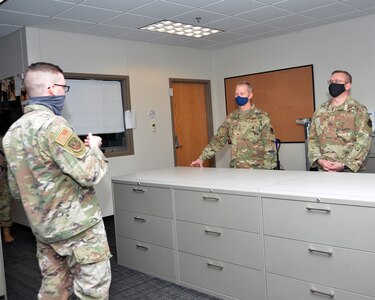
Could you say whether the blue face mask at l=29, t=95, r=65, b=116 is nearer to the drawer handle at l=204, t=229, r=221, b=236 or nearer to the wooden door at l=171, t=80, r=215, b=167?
the drawer handle at l=204, t=229, r=221, b=236

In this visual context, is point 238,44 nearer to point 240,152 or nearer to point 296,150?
point 296,150

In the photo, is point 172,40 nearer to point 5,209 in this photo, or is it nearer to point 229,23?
point 229,23

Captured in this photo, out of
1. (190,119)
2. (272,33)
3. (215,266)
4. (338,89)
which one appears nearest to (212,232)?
(215,266)

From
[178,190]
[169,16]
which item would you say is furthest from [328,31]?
[178,190]

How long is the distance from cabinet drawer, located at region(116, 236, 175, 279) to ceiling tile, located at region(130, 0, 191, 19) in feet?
7.60

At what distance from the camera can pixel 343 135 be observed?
303cm

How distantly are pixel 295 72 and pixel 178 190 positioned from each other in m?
3.35

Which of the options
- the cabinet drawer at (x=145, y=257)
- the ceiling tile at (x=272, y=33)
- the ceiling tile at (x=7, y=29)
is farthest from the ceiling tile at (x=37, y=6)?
the ceiling tile at (x=272, y=33)

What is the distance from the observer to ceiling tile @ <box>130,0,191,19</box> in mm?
3863

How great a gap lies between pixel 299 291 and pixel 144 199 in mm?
1386

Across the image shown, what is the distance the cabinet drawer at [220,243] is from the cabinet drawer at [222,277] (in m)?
0.05

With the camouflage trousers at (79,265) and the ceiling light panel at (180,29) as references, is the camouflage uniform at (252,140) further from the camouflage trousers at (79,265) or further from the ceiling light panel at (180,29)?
the camouflage trousers at (79,265)

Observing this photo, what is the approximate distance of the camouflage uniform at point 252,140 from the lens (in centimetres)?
348

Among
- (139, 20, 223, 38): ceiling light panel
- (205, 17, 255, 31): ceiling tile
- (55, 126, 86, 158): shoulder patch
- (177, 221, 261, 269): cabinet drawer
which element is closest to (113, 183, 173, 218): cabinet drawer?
(177, 221, 261, 269): cabinet drawer
